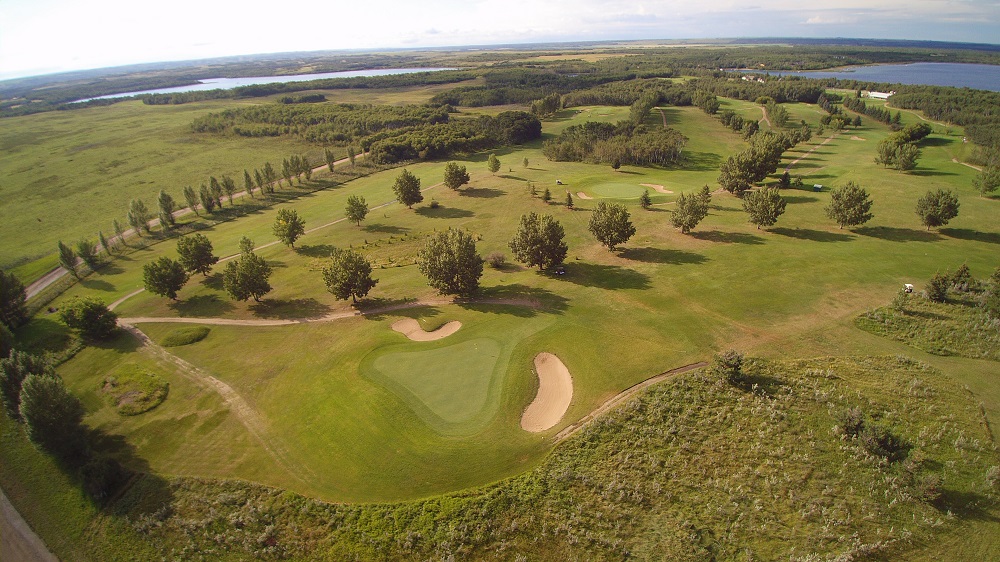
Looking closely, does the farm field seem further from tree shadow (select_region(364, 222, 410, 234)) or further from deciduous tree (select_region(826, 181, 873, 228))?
deciduous tree (select_region(826, 181, 873, 228))

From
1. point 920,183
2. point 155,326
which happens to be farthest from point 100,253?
point 920,183

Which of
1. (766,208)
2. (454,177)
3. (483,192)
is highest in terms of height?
(454,177)

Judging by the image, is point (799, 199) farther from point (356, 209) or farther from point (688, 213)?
point (356, 209)

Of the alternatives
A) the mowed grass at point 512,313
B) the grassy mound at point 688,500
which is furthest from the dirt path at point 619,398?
the grassy mound at point 688,500

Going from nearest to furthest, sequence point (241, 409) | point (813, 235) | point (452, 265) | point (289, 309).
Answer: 1. point (241, 409)
2. point (452, 265)
3. point (289, 309)
4. point (813, 235)

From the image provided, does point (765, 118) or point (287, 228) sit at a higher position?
point (765, 118)

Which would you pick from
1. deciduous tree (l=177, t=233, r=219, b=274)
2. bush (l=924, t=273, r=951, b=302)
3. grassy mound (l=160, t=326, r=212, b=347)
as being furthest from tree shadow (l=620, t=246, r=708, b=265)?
deciduous tree (l=177, t=233, r=219, b=274)

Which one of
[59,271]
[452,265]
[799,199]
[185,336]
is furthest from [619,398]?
[59,271]

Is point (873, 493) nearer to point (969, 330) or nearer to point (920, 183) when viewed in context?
point (969, 330)
